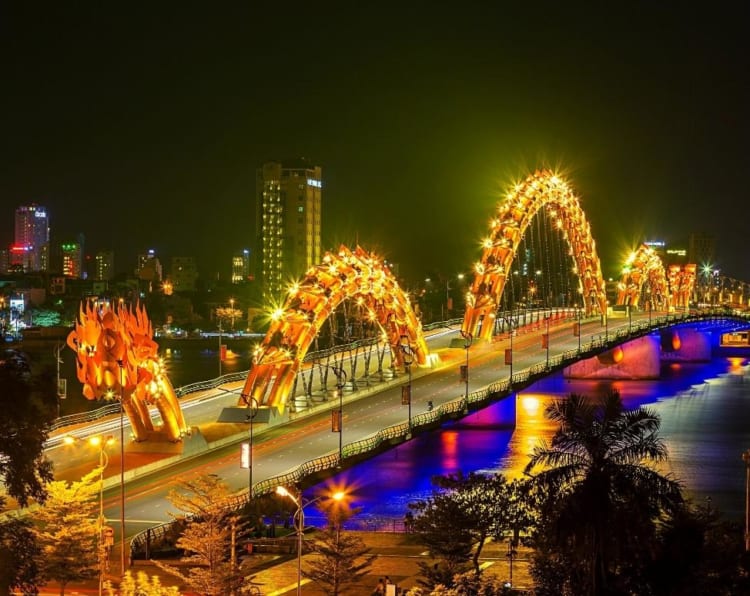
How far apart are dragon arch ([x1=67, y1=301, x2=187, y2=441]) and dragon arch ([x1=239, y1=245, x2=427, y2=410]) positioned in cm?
→ 508

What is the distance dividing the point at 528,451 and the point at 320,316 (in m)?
15.1

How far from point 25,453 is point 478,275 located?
78.1 m

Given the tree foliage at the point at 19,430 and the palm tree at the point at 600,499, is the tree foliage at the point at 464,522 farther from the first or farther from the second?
the tree foliage at the point at 19,430

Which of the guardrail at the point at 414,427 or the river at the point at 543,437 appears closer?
the guardrail at the point at 414,427

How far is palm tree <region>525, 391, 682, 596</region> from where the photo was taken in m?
25.9

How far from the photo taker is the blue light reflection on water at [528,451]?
60938 mm

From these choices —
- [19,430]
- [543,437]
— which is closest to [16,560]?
[19,430]

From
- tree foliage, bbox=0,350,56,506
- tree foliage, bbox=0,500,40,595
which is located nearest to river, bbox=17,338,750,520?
tree foliage, bbox=0,350,56,506

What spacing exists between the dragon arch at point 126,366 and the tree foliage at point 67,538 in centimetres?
1795

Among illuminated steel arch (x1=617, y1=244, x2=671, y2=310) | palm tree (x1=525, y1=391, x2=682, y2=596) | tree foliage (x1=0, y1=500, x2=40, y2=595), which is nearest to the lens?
palm tree (x1=525, y1=391, x2=682, y2=596)

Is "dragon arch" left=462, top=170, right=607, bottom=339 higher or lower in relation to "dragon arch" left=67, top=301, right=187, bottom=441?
higher

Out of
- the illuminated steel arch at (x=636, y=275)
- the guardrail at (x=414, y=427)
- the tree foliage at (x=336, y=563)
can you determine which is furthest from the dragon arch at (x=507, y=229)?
the tree foliage at (x=336, y=563)

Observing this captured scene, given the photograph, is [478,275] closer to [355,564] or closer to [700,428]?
[700,428]

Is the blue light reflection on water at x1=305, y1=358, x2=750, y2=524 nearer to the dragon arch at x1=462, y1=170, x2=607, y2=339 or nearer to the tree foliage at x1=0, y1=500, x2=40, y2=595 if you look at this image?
the dragon arch at x1=462, y1=170, x2=607, y2=339
